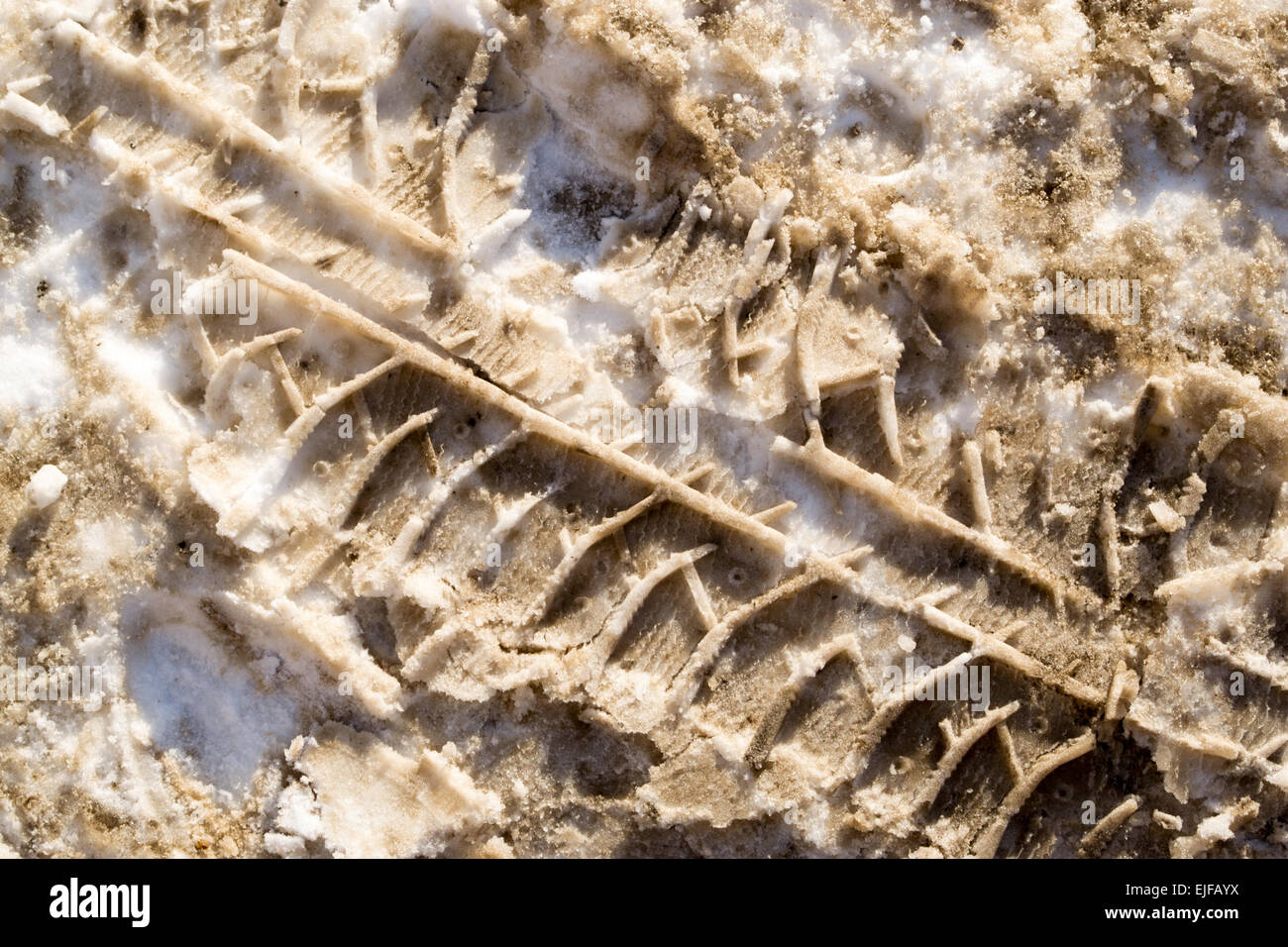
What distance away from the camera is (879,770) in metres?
4.34

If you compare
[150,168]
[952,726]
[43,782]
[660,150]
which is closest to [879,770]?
[952,726]

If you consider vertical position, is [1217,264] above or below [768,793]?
above

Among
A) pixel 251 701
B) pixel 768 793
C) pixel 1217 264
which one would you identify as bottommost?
pixel 768 793

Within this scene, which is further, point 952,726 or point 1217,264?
point 1217,264

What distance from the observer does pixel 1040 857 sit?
4.37 metres

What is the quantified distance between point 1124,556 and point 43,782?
4592mm

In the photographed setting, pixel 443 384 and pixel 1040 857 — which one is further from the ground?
pixel 443 384

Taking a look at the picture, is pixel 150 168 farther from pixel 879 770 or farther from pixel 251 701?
pixel 879 770

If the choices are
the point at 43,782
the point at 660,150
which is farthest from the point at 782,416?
the point at 43,782

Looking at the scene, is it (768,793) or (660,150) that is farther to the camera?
(660,150)

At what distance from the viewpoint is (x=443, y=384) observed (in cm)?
442
